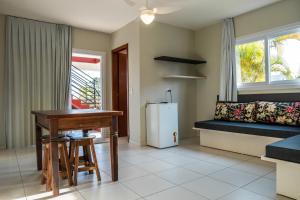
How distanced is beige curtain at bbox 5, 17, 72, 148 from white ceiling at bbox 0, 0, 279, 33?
0.27m

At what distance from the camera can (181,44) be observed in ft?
15.9

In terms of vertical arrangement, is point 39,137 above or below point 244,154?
above

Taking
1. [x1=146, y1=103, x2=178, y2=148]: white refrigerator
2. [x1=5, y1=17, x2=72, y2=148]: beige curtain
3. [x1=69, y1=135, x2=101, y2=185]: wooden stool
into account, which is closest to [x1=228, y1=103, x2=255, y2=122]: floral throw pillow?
[x1=146, y1=103, x2=178, y2=148]: white refrigerator

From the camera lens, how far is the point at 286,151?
6.49 ft

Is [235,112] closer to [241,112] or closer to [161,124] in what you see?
[241,112]

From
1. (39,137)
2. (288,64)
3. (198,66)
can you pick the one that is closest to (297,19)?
(288,64)

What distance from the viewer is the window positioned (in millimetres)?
3572

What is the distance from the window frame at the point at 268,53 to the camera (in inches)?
139

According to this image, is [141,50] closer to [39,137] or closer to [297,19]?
[39,137]

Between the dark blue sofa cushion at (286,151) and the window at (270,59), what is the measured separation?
74.1 inches

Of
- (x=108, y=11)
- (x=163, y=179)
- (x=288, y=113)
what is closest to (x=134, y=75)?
(x=108, y=11)

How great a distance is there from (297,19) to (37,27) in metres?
4.79

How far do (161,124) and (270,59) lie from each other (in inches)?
92.6

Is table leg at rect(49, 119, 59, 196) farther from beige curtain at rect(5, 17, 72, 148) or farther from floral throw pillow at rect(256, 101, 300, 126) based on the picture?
floral throw pillow at rect(256, 101, 300, 126)
